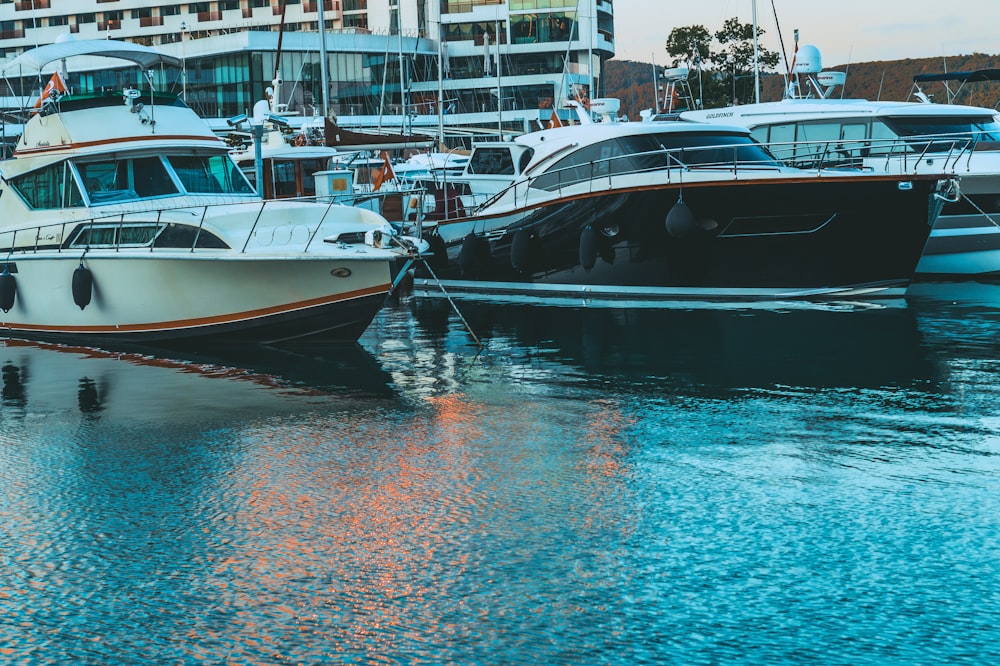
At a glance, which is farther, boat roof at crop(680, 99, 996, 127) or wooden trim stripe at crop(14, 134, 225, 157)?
boat roof at crop(680, 99, 996, 127)

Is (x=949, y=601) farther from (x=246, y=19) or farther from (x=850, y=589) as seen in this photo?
(x=246, y=19)

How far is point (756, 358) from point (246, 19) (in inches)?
3086

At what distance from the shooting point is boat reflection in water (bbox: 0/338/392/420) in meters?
11.6

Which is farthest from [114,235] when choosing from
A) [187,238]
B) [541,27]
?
[541,27]

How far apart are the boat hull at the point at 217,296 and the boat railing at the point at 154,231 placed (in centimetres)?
20

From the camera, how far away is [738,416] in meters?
10.3

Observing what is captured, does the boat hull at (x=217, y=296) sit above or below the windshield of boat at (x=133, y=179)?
below

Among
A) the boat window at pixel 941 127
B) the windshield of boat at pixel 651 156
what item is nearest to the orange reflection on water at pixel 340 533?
the windshield of boat at pixel 651 156

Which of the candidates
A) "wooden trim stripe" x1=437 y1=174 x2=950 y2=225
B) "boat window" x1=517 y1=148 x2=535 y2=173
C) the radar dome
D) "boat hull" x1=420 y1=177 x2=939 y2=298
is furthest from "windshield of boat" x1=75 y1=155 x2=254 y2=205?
the radar dome

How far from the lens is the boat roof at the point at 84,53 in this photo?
1722cm

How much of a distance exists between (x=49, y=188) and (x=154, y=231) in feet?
8.91

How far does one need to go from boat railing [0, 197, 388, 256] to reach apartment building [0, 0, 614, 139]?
54.6 metres

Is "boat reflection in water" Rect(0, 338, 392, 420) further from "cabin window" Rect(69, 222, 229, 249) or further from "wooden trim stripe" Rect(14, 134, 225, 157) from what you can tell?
"wooden trim stripe" Rect(14, 134, 225, 157)

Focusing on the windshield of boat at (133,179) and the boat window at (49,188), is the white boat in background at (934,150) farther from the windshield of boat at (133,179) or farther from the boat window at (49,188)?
the boat window at (49,188)
